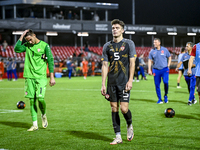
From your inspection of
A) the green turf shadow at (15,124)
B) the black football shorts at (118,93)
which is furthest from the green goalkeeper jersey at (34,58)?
the black football shorts at (118,93)

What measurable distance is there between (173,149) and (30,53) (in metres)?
3.76

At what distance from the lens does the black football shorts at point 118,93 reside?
18.4ft

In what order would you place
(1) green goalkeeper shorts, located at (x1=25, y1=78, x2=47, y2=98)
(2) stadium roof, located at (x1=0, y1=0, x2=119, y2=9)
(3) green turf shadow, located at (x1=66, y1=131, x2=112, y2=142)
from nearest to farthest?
(3) green turf shadow, located at (x1=66, y1=131, x2=112, y2=142) → (1) green goalkeeper shorts, located at (x1=25, y1=78, x2=47, y2=98) → (2) stadium roof, located at (x1=0, y1=0, x2=119, y2=9)

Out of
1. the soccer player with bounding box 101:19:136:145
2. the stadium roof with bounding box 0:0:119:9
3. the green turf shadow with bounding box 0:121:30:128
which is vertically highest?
the stadium roof with bounding box 0:0:119:9

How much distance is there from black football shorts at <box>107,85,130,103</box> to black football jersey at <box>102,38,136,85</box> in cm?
7

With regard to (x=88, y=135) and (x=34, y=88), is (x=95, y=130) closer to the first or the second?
(x=88, y=135)

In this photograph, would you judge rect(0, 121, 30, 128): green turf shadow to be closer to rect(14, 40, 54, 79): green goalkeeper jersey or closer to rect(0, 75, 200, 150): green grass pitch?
rect(0, 75, 200, 150): green grass pitch

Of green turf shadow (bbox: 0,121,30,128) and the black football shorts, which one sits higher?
the black football shorts

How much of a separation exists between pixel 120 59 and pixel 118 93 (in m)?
0.61

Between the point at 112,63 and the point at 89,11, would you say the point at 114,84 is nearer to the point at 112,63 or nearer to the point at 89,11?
the point at 112,63

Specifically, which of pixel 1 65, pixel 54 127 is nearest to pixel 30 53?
pixel 54 127

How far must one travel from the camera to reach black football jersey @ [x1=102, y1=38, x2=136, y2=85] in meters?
5.62

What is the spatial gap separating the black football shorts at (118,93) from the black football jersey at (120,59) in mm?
74

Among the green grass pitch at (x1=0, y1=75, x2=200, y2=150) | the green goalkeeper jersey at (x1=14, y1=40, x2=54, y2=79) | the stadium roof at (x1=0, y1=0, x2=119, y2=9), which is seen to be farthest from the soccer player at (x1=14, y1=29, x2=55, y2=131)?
the stadium roof at (x1=0, y1=0, x2=119, y2=9)
